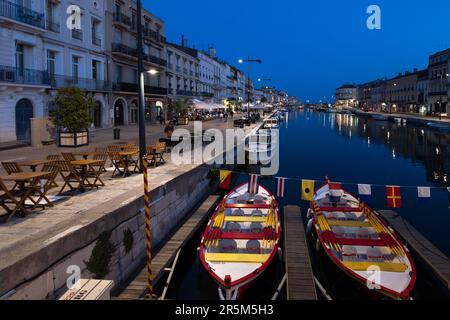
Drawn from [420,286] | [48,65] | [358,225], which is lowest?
[420,286]

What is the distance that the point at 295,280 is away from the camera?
382 inches

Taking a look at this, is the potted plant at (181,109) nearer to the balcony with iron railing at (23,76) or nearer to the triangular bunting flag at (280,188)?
the balcony with iron railing at (23,76)

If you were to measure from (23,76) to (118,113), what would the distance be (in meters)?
17.7

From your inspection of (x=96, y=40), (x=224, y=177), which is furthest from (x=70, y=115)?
(x=96, y=40)

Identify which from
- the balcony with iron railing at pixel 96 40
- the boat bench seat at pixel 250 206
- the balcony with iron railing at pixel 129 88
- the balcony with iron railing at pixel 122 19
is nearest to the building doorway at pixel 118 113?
the balcony with iron railing at pixel 129 88

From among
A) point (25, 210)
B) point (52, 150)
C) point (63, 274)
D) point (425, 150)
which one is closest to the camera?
point (63, 274)

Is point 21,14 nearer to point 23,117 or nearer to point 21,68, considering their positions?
point 21,68

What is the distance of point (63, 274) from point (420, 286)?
9096 mm

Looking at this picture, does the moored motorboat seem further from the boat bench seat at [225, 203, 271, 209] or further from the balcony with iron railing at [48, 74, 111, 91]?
the boat bench seat at [225, 203, 271, 209]

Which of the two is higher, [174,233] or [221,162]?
[221,162]

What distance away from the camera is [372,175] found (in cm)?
2848

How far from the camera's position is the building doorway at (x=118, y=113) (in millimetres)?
42094
